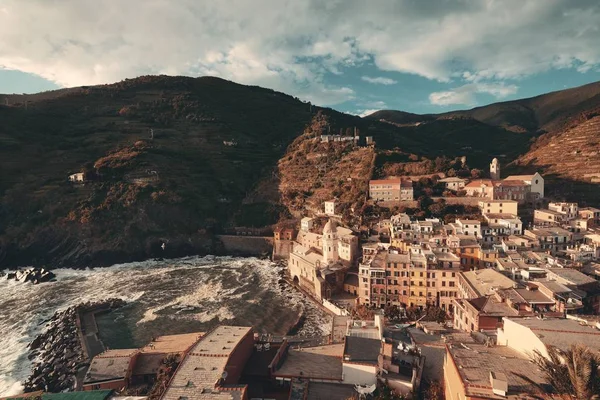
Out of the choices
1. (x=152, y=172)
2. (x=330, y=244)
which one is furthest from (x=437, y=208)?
(x=152, y=172)

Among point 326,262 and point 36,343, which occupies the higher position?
point 326,262

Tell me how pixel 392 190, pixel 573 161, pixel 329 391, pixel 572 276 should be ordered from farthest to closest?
pixel 573 161, pixel 392 190, pixel 572 276, pixel 329 391

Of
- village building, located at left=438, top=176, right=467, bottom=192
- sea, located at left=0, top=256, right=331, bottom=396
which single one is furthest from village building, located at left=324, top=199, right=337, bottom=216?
village building, located at left=438, top=176, right=467, bottom=192

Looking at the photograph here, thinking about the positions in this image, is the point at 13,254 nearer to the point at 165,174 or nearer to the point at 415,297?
the point at 165,174

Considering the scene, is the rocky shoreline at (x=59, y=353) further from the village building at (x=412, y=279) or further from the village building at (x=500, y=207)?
the village building at (x=500, y=207)

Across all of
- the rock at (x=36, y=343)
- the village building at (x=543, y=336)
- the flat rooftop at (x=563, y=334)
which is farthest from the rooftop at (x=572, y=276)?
the rock at (x=36, y=343)

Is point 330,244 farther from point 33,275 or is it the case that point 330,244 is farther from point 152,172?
point 152,172

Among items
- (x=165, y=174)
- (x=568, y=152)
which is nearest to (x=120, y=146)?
(x=165, y=174)

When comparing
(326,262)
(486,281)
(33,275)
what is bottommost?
(33,275)
